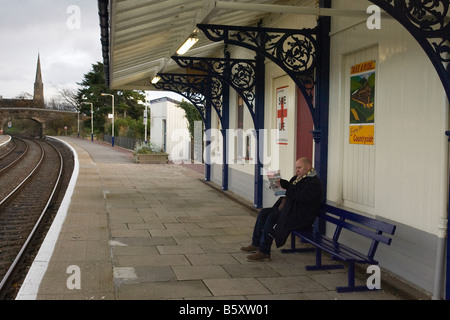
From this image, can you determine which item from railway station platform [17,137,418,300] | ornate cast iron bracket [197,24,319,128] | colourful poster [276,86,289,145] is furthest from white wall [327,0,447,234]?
colourful poster [276,86,289,145]

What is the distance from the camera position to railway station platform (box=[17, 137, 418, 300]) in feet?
17.0

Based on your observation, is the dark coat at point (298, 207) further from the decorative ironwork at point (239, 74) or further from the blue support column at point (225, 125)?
the blue support column at point (225, 125)

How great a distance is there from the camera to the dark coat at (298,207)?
621 cm

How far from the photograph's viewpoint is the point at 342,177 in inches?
286

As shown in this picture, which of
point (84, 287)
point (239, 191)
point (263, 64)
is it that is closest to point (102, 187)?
A: point (239, 191)

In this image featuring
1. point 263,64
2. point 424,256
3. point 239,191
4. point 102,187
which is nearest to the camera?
point 424,256

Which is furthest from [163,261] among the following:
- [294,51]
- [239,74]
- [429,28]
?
[239,74]

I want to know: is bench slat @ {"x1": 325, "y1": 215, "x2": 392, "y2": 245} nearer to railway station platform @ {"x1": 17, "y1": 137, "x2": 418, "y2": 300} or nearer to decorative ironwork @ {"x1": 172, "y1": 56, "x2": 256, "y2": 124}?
railway station platform @ {"x1": 17, "y1": 137, "x2": 418, "y2": 300}

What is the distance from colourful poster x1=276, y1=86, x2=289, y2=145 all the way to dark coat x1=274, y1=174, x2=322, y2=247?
3.46m

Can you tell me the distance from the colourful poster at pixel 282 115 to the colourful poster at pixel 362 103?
9.21 ft

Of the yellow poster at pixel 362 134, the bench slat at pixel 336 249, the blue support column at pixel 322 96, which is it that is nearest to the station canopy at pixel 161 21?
the blue support column at pixel 322 96

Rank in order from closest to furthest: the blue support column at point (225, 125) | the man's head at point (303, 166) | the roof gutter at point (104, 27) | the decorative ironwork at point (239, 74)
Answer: the man's head at point (303, 166)
the roof gutter at point (104, 27)
the decorative ironwork at point (239, 74)
the blue support column at point (225, 125)

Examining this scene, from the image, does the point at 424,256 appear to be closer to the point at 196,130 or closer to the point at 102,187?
the point at 102,187

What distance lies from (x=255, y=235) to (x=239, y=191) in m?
6.40
